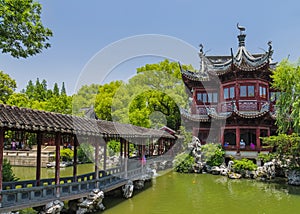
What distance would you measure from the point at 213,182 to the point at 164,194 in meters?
4.16

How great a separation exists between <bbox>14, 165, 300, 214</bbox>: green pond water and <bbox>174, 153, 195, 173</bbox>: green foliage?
311 centimetres

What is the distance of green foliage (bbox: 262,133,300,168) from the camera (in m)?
13.6

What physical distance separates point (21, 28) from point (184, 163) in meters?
13.1

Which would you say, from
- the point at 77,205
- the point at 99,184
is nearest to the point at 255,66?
the point at 99,184

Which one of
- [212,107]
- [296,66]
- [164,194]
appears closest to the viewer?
[164,194]

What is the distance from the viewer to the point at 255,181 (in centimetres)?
1488

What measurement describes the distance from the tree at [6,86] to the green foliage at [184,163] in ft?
52.2

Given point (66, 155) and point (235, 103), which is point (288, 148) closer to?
point (235, 103)

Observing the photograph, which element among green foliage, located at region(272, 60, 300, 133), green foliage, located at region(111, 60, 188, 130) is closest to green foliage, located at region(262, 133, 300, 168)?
green foliage, located at region(272, 60, 300, 133)

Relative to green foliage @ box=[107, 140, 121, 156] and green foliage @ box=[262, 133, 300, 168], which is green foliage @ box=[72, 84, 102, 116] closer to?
green foliage @ box=[107, 140, 121, 156]

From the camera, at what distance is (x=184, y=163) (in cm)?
1817

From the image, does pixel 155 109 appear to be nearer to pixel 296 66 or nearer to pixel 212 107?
pixel 212 107

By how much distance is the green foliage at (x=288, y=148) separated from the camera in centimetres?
1362

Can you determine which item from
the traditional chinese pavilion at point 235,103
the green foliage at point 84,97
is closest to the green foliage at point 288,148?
the traditional chinese pavilion at point 235,103
